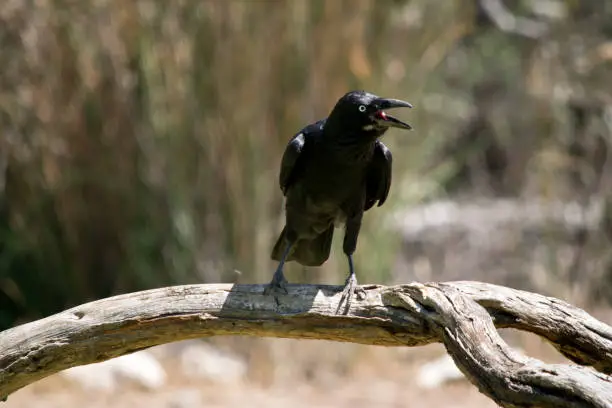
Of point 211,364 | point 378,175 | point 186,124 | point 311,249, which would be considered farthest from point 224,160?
point 378,175

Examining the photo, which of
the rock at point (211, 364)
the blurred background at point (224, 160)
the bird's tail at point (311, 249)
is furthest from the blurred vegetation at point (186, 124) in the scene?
the bird's tail at point (311, 249)

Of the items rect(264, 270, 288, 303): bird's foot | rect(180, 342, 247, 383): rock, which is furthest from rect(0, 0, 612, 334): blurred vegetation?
rect(264, 270, 288, 303): bird's foot

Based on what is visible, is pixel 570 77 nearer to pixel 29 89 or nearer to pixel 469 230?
pixel 469 230

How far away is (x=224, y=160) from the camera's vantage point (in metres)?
5.84

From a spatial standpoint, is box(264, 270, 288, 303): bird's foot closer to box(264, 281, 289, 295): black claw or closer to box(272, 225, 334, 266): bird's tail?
box(264, 281, 289, 295): black claw

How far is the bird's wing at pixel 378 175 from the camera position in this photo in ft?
11.7

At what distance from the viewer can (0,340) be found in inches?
113

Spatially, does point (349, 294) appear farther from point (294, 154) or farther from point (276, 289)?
point (294, 154)

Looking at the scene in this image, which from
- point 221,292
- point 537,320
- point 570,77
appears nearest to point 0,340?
point 221,292

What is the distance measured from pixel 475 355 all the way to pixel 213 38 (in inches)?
143

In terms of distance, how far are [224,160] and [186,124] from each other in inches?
13.6

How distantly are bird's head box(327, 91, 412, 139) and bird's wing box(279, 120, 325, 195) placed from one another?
23cm

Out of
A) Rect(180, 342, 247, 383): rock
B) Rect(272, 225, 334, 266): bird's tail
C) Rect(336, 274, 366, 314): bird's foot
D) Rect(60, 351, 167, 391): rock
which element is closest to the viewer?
Rect(336, 274, 366, 314): bird's foot

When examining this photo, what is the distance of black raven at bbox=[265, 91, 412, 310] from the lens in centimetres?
328
